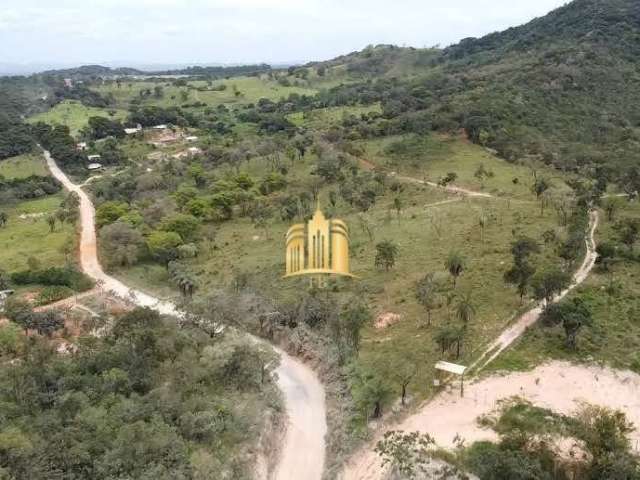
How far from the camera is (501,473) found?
897 inches

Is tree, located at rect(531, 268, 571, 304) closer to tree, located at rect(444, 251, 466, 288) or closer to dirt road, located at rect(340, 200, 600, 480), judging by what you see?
tree, located at rect(444, 251, 466, 288)

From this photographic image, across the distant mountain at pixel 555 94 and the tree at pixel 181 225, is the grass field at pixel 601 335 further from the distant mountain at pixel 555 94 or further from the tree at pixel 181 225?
the tree at pixel 181 225

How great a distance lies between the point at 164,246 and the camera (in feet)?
185

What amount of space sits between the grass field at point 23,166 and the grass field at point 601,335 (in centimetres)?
8927

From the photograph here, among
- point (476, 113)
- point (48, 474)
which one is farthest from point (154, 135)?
point (48, 474)

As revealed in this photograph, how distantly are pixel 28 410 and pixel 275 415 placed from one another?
12.1m

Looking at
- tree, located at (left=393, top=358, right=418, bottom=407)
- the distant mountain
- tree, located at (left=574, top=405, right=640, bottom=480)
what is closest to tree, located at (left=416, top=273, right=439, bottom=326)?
tree, located at (left=393, top=358, right=418, bottom=407)

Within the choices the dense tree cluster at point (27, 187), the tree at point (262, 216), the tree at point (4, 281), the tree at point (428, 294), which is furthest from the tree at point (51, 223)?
the tree at point (428, 294)

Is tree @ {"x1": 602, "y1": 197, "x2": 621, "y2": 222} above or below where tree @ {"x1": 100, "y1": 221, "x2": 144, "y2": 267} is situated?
Answer: above

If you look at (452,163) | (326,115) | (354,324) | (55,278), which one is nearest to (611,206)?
(452,163)

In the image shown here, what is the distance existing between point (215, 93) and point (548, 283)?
13915cm

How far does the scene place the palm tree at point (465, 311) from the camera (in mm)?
37062

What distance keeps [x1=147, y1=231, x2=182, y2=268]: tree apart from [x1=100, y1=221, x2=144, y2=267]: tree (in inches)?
52.9

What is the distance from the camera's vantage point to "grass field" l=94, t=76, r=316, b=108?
156 meters
